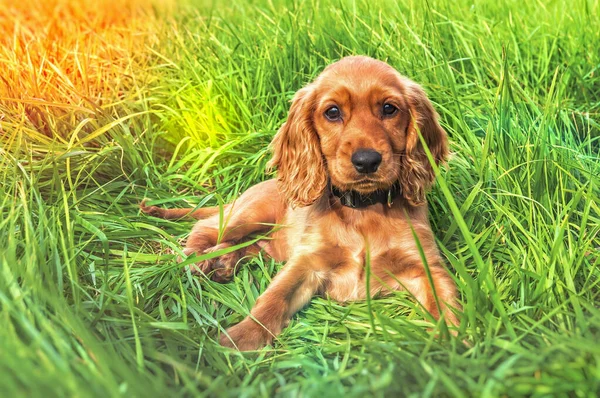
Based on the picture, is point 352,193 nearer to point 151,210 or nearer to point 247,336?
point 247,336

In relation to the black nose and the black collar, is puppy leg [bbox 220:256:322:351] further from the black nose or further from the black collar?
the black nose

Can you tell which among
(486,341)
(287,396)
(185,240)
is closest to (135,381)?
(287,396)

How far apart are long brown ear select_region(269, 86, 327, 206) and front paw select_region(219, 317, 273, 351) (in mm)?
635

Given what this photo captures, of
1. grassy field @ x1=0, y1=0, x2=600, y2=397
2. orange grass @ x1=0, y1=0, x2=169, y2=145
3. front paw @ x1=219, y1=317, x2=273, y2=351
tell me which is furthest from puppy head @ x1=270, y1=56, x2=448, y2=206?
orange grass @ x1=0, y1=0, x2=169, y2=145

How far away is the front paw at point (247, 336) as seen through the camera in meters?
2.46

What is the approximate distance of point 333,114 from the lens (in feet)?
9.02

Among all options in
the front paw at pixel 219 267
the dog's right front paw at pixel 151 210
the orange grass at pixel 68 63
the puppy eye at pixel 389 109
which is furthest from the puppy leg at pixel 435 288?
the orange grass at pixel 68 63

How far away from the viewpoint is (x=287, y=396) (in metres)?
1.77

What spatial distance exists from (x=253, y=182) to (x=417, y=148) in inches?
49.5

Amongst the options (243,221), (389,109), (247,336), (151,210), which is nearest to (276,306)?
(247,336)

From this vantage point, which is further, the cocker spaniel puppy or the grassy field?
the cocker spaniel puppy

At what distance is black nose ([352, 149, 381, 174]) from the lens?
2.45m

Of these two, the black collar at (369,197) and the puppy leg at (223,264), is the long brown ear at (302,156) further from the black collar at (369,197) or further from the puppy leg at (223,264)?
the puppy leg at (223,264)

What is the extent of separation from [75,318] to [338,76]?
1409mm
